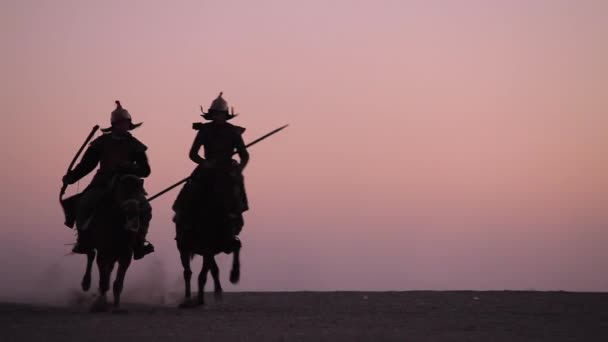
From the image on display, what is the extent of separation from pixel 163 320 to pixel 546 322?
14.7 ft

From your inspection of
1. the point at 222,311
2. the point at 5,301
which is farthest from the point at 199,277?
the point at 5,301

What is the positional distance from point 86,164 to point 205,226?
6.05 ft

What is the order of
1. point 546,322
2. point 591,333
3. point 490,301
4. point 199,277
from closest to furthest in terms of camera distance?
point 591,333
point 546,322
point 199,277
point 490,301

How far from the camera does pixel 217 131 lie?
62.8 ft

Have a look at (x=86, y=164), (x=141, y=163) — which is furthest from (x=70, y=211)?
(x=141, y=163)

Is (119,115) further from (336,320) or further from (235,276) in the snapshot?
(336,320)

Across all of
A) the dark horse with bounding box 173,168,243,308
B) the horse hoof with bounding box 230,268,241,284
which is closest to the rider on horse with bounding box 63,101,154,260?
the dark horse with bounding box 173,168,243,308

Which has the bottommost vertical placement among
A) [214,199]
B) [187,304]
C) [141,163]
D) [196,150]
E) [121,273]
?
[187,304]

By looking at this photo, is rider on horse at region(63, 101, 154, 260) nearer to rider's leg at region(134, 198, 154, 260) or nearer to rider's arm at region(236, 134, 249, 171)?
rider's leg at region(134, 198, 154, 260)

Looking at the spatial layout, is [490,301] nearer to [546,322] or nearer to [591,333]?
[546,322]

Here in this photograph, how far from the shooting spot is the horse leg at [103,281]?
683 inches

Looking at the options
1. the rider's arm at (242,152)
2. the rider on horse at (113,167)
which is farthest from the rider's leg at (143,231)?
the rider's arm at (242,152)

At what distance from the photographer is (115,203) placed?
1791 cm

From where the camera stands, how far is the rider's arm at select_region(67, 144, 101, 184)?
18.4m
